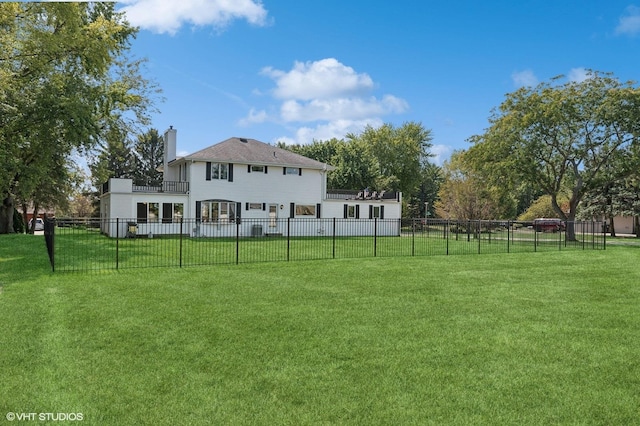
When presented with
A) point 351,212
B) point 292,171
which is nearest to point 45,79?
point 292,171

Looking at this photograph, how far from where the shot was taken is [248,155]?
27875 mm

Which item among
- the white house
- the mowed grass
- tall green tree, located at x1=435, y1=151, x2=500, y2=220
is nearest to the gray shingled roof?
the white house

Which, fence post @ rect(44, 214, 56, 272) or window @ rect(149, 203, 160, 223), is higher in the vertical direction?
window @ rect(149, 203, 160, 223)

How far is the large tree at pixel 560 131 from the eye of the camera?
86.0 ft

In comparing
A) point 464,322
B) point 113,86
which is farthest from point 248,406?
point 113,86

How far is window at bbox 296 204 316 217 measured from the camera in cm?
2911

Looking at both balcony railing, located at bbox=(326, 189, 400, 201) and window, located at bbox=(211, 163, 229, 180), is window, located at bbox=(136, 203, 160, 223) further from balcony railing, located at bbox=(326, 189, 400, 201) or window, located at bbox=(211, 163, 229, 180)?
balcony railing, located at bbox=(326, 189, 400, 201)

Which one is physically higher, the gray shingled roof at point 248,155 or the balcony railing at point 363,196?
the gray shingled roof at point 248,155

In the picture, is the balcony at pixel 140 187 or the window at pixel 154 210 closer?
the balcony at pixel 140 187

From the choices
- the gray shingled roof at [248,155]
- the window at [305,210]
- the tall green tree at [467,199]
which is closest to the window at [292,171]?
the gray shingled roof at [248,155]

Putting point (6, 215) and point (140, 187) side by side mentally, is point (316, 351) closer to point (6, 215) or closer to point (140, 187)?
point (140, 187)

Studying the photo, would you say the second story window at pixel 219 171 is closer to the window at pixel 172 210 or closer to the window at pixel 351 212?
the window at pixel 172 210

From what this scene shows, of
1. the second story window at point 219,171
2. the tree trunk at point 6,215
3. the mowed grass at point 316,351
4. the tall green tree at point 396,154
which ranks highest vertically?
the tall green tree at point 396,154

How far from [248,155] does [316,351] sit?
2387 centimetres
